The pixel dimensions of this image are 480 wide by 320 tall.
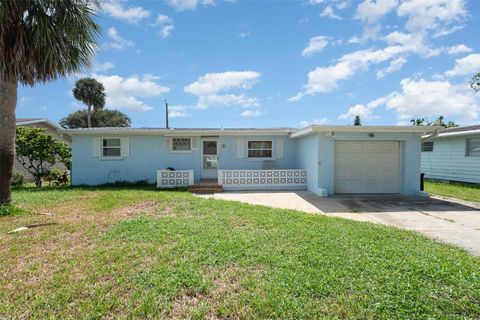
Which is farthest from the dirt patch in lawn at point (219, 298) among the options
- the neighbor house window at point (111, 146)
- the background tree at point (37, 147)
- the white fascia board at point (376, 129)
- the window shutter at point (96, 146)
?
the background tree at point (37, 147)

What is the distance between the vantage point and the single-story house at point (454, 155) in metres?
13.5

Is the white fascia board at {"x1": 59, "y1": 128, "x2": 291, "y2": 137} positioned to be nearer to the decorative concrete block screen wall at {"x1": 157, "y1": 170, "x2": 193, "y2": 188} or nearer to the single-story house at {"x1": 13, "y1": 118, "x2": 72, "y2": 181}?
the single-story house at {"x1": 13, "y1": 118, "x2": 72, "y2": 181}

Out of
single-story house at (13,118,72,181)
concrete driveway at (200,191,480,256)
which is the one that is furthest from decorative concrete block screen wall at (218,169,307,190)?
single-story house at (13,118,72,181)

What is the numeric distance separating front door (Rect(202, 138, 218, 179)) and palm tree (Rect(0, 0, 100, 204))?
7512mm

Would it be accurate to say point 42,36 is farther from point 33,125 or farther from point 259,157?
point 33,125

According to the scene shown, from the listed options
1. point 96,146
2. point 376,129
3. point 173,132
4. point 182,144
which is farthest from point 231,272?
point 96,146

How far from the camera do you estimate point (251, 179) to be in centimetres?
1227

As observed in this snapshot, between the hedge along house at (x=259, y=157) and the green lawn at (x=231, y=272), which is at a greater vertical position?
the hedge along house at (x=259, y=157)

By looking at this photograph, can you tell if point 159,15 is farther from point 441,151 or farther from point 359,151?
point 441,151

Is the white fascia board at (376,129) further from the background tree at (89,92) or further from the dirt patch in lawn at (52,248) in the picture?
the background tree at (89,92)

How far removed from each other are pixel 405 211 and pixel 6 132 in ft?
38.0

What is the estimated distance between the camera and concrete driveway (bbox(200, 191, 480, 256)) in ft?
18.1

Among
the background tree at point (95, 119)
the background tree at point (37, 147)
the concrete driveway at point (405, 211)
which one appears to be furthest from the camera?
the background tree at point (95, 119)

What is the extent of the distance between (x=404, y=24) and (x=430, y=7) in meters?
1.38
